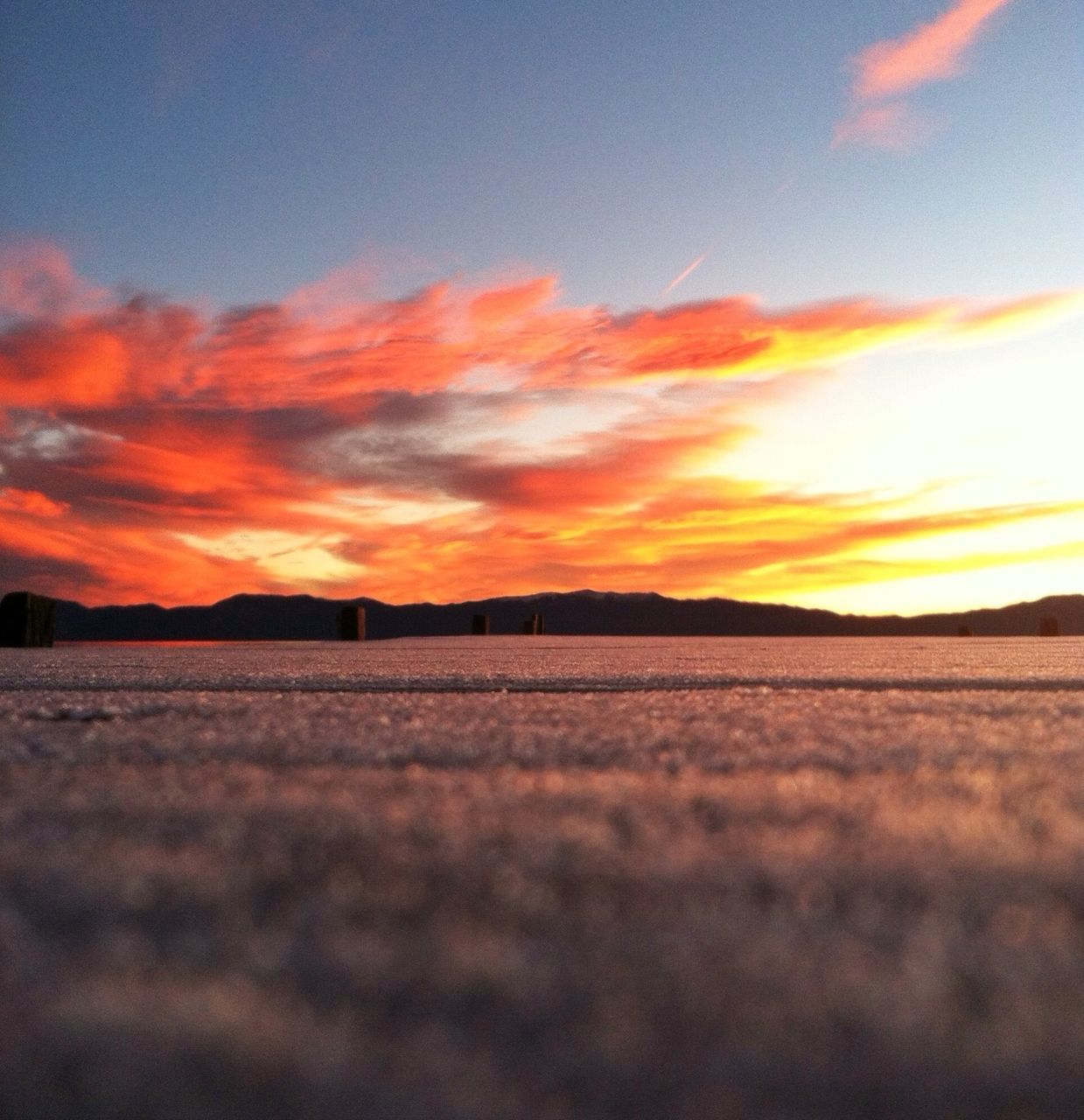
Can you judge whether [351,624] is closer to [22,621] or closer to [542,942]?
[22,621]

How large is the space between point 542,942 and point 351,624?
1332 cm

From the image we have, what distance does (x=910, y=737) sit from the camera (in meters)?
0.98

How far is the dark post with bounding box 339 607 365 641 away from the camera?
43.2 feet

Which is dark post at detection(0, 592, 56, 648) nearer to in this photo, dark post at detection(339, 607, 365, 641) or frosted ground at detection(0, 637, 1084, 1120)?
dark post at detection(339, 607, 365, 641)

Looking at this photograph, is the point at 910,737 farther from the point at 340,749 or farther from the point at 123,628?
the point at 123,628

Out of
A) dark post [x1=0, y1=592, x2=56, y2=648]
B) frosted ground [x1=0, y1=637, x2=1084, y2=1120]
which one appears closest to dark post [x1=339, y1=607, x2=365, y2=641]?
dark post [x1=0, y1=592, x2=56, y2=648]

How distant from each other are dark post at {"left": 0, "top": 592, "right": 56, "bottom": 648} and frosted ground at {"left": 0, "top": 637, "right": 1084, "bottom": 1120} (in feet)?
28.1

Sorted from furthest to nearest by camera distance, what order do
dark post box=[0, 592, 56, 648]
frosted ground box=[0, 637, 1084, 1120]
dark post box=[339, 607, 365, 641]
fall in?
dark post box=[339, 607, 365, 641], dark post box=[0, 592, 56, 648], frosted ground box=[0, 637, 1084, 1120]

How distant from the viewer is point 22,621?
840cm

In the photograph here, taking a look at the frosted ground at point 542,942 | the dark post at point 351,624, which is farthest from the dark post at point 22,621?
the frosted ground at point 542,942

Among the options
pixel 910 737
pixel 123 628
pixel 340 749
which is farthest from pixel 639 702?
pixel 123 628

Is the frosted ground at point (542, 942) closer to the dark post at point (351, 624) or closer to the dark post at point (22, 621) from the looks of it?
the dark post at point (22, 621)

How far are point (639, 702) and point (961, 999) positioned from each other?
116cm

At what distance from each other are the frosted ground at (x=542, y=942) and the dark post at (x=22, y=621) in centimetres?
855
